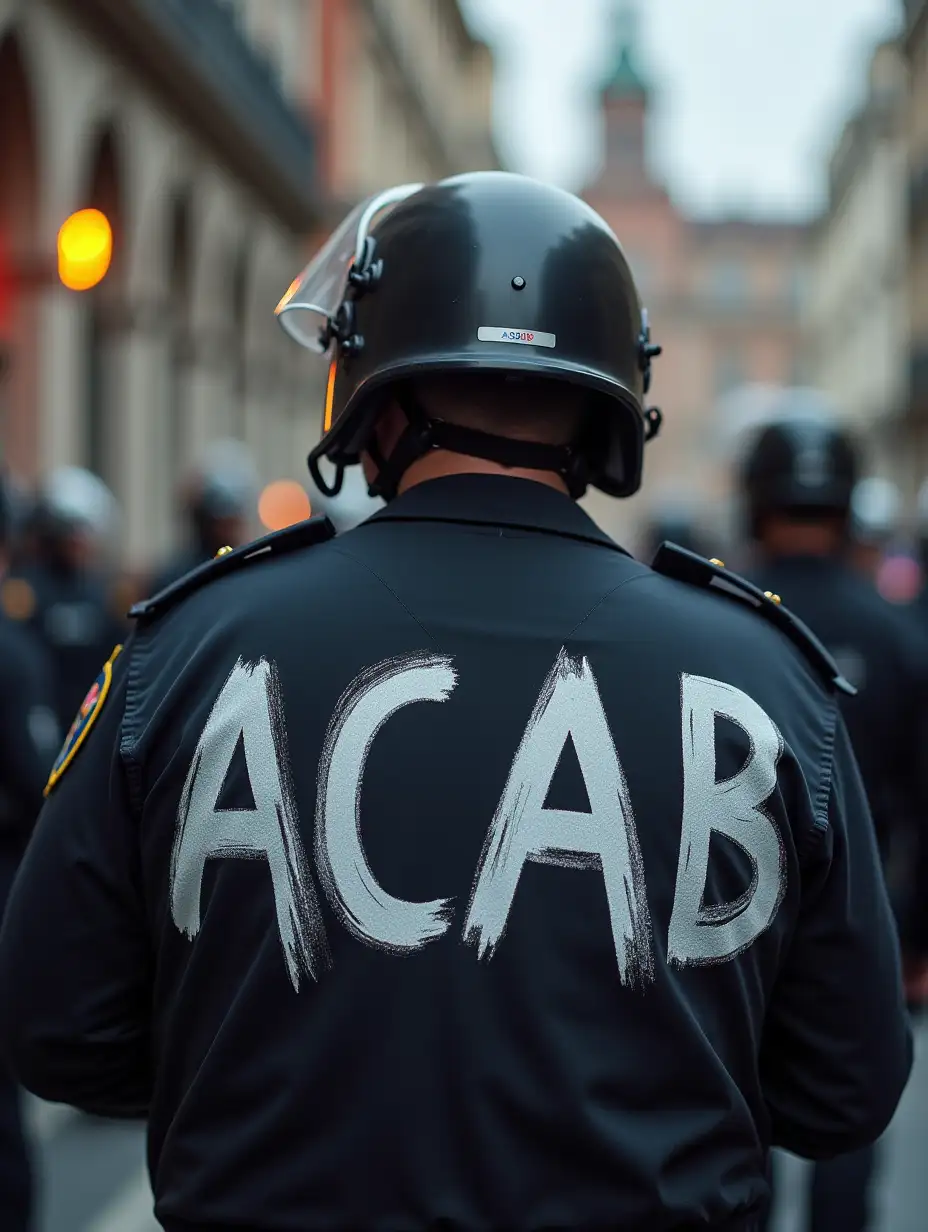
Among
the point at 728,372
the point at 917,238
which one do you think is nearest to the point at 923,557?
the point at 917,238

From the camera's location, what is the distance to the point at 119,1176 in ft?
18.2

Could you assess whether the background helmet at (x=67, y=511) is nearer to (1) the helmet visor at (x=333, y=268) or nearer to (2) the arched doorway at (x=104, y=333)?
(1) the helmet visor at (x=333, y=268)

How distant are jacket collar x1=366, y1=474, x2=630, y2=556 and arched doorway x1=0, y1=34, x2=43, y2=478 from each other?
11801 millimetres

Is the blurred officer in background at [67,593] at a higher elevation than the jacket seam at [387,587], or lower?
lower

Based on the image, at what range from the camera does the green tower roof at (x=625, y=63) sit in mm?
92188

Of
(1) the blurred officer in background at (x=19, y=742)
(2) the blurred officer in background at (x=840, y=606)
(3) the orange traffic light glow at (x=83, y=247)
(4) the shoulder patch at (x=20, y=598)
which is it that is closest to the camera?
(2) the blurred officer in background at (x=840, y=606)

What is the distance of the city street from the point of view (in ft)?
16.8

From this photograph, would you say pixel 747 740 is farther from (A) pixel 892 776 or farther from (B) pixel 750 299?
(B) pixel 750 299

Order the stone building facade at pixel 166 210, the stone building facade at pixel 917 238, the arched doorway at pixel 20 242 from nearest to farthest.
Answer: the arched doorway at pixel 20 242
the stone building facade at pixel 166 210
the stone building facade at pixel 917 238

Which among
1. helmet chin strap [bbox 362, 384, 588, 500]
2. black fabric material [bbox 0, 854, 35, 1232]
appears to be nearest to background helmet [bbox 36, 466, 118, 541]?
black fabric material [bbox 0, 854, 35, 1232]

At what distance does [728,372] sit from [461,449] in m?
85.8

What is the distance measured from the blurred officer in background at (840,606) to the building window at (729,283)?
8513 cm

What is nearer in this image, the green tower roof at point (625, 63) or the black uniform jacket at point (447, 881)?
the black uniform jacket at point (447, 881)

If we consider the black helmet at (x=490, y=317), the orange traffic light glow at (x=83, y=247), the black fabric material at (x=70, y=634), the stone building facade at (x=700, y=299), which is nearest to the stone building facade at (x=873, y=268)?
the stone building facade at (x=700, y=299)
